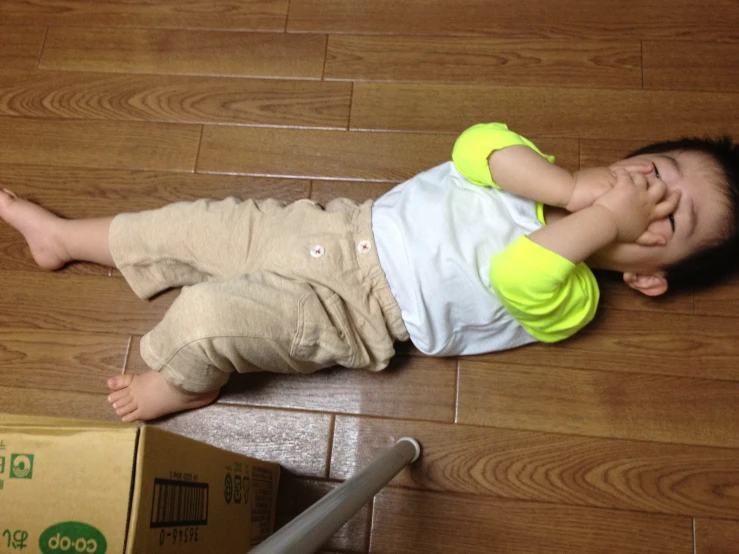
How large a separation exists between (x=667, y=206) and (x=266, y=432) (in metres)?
0.73

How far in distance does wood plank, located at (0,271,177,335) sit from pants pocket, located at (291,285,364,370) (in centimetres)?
32

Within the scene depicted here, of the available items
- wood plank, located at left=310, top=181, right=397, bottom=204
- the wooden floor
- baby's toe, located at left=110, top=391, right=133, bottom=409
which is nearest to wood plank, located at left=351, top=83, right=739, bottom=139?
the wooden floor

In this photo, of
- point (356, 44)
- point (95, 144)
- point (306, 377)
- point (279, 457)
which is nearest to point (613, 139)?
point (356, 44)

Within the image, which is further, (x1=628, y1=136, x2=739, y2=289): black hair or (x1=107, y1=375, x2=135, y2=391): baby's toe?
(x1=107, y1=375, x2=135, y2=391): baby's toe

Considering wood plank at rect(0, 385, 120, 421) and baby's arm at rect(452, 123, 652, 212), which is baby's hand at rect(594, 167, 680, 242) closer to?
baby's arm at rect(452, 123, 652, 212)

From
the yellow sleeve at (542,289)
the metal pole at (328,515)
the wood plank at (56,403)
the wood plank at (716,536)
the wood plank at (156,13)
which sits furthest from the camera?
the wood plank at (156,13)

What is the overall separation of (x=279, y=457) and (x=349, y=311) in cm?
29

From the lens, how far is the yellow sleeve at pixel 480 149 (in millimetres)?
891

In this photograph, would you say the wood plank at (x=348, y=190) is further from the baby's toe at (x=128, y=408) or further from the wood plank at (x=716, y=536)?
the wood plank at (x=716, y=536)

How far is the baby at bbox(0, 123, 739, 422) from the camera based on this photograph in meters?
0.84

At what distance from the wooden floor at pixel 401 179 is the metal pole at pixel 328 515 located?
0.77 feet

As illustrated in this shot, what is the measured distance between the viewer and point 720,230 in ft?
2.77

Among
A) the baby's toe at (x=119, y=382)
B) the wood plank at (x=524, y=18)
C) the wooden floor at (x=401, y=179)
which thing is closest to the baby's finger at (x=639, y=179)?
the wooden floor at (x=401, y=179)

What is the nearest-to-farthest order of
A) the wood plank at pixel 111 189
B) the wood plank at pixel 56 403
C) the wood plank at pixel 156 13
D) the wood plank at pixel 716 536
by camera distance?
the wood plank at pixel 716 536
the wood plank at pixel 56 403
the wood plank at pixel 111 189
the wood plank at pixel 156 13
